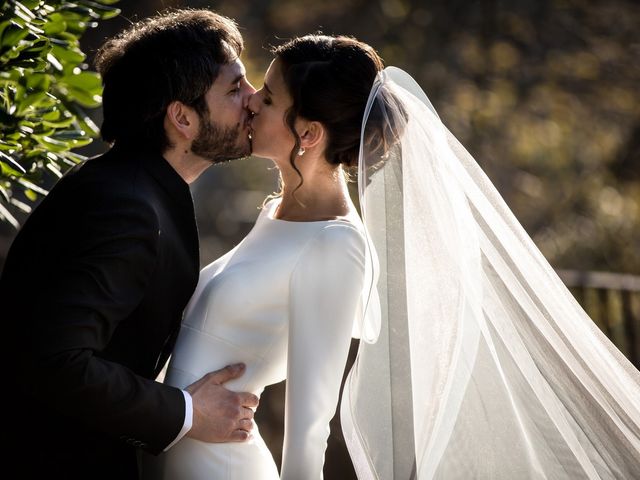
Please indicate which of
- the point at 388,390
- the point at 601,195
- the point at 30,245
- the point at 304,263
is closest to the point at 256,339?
the point at 304,263

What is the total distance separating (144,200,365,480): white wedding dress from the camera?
7.04ft

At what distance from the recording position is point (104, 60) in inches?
98.8

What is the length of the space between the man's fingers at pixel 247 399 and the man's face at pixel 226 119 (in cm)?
75

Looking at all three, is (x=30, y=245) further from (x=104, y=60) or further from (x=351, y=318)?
(x=351, y=318)

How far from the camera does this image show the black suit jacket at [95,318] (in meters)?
1.93

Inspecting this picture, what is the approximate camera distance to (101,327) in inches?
77.3

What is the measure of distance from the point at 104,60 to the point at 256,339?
0.98 m

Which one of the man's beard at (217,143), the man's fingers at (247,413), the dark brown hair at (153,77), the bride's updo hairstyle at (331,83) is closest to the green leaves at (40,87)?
the dark brown hair at (153,77)

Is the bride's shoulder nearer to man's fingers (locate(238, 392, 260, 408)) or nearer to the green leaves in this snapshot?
man's fingers (locate(238, 392, 260, 408))

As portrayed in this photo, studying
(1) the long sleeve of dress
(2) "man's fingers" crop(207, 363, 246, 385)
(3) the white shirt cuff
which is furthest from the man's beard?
(3) the white shirt cuff

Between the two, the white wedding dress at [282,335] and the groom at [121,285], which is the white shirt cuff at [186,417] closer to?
the groom at [121,285]

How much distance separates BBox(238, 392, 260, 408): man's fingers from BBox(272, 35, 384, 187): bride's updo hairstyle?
0.77m

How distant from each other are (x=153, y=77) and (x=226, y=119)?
0.85 ft

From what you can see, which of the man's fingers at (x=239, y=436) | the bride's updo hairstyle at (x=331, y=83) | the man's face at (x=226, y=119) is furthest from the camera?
the man's face at (x=226, y=119)
